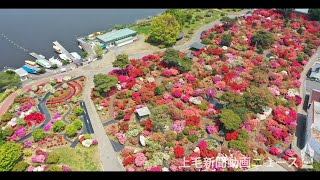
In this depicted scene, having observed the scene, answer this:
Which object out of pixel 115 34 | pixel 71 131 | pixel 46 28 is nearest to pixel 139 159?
pixel 71 131

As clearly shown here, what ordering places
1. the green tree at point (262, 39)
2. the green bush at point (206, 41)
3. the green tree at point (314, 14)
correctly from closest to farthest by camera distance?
the green tree at point (262, 39)
the green bush at point (206, 41)
the green tree at point (314, 14)

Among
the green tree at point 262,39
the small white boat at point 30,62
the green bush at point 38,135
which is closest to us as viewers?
the green bush at point 38,135

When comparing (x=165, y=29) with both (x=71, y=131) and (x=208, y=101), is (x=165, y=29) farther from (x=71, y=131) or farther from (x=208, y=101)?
(x=71, y=131)

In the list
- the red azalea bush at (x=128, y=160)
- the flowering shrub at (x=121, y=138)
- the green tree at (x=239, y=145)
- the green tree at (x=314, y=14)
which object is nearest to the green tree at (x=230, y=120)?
the green tree at (x=239, y=145)

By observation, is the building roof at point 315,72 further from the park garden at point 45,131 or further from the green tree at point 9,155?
the green tree at point 9,155

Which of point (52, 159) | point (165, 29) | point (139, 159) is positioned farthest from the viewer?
point (165, 29)

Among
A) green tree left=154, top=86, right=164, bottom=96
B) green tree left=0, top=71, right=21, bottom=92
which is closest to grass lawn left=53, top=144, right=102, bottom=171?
green tree left=154, top=86, right=164, bottom=96
